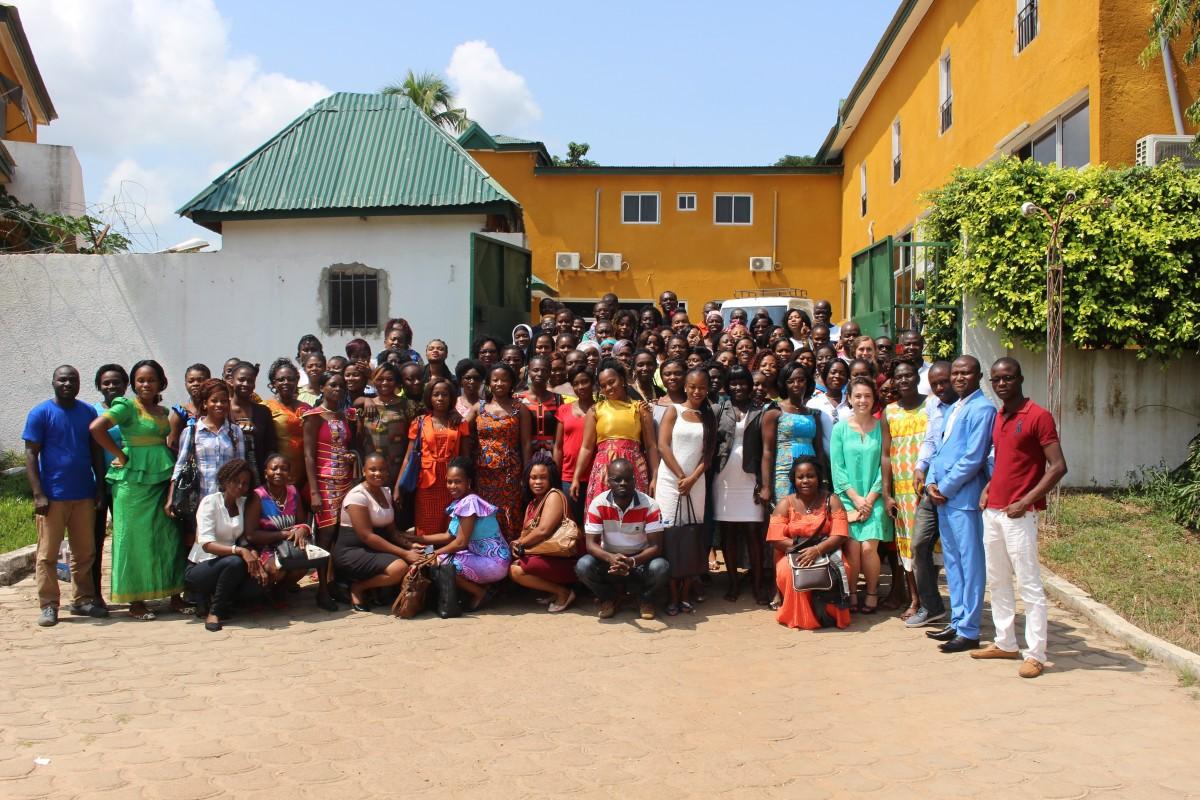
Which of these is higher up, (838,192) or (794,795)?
(838,192)

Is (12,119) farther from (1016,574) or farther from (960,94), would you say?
(1016,574)

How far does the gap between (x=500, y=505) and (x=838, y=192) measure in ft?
65.1

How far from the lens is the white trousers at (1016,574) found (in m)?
5.67

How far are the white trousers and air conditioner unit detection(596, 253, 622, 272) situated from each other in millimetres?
19730

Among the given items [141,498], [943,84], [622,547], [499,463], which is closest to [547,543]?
[622,547]

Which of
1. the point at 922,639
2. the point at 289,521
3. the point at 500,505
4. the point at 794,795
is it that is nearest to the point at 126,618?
the point at 289,521

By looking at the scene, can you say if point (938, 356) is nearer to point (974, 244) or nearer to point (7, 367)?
point (974, 244)

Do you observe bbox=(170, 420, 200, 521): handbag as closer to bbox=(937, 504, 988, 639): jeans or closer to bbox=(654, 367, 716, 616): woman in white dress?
bbox=(654, 367, 716, 616): woman in white dress

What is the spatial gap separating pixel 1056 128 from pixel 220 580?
1108cm

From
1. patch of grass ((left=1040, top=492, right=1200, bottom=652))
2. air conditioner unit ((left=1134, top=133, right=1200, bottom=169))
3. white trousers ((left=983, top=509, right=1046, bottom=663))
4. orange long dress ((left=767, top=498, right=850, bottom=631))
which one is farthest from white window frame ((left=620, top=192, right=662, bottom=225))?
white trousers ((left=983, top=509, right=1046, bottom=663))

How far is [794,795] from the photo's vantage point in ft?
13.5

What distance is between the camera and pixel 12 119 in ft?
65.2

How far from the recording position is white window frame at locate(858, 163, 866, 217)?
74.5 ft

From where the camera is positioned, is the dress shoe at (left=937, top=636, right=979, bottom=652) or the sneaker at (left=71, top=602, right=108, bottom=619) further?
the sneaker at (left=71, top=602, right=108, bottom=619)
